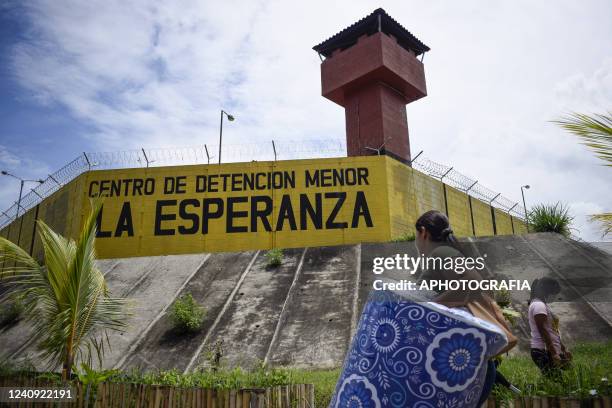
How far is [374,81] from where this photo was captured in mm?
22094

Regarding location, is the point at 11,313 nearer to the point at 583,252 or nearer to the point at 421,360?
the point at 421,360

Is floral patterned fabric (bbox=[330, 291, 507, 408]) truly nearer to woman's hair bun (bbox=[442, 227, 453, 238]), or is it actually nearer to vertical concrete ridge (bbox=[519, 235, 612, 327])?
woman's hair bun (bbox=[442, 227, 453, 238])

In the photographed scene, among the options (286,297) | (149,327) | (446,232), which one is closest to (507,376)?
(446,232)

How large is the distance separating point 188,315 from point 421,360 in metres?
10.3

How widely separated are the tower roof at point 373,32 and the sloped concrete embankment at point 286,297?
12.6 m

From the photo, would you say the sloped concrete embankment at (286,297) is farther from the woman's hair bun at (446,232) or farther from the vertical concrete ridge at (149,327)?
the woman's hair bun at (446,232)

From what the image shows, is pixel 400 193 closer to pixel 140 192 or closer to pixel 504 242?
pixel 504 242

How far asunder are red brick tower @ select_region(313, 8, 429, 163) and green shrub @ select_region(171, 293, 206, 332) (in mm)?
10821

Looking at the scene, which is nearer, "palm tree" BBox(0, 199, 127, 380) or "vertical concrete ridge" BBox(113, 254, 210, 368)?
"palm tree" BBox(0, 199, 127, 380)

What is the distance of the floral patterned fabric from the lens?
1823 millimetres

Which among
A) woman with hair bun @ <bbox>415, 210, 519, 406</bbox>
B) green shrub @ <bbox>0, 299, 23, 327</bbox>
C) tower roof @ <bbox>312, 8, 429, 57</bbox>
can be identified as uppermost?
tower roof @ <bbox>312, 8, 429, 57</bbox>

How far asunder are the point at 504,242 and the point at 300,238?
21.8 feet

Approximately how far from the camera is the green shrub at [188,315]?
37.2ft

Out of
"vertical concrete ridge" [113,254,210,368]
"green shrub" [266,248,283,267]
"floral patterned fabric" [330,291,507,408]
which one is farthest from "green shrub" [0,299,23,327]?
"floral patterned fabric" [330,291,507,408]
